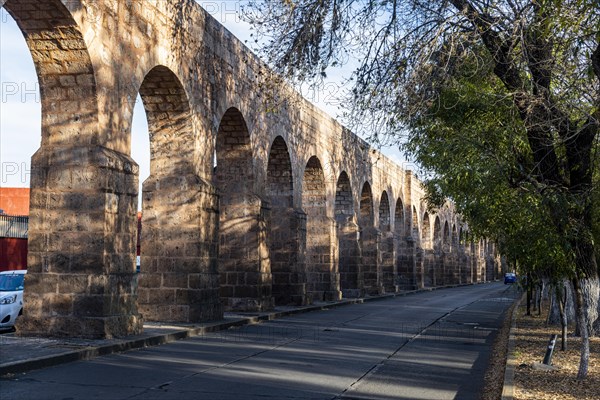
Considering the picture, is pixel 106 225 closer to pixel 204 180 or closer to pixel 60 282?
pixel 60 282

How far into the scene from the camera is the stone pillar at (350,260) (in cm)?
2716

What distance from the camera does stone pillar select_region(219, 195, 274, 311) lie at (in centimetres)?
1716

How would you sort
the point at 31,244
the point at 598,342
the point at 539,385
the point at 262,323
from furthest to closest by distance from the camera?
1. the point at 262,323
2. the point at 598,342
3. the point at 31,244
4. the point at 539,385

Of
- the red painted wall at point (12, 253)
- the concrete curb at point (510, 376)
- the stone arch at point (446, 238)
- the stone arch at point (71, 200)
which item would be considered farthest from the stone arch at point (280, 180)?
the stone arch at point (446, 238)

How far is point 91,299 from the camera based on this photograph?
10.2 metres

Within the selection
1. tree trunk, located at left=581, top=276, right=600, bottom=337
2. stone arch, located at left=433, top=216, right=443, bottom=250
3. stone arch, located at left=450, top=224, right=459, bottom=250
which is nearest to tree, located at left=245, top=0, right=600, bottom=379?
tree trunk, located at left=581, top=276, right=600, bottom=337

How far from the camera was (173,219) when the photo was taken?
13844 mm

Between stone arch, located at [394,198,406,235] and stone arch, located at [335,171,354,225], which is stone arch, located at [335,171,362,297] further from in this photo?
stone arch, located at [394,198,406,235]

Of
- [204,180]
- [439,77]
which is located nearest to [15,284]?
[204,180]

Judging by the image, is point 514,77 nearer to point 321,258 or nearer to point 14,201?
point 321,258

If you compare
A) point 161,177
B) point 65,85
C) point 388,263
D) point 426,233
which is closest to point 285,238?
point 161,177

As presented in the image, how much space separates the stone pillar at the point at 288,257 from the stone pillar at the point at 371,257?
33.2ft

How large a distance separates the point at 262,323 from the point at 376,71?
714 centimetres

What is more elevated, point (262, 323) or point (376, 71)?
point (376, 71)
